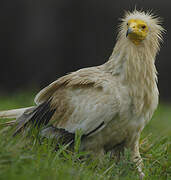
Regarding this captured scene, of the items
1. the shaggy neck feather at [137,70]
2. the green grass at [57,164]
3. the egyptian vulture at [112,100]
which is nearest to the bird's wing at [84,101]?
the egyptian vulture at [112,100]

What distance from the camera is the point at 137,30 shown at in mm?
4512

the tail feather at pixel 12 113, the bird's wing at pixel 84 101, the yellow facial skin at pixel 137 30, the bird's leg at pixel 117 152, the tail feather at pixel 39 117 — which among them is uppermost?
the yellow facial skin at pixel 137 30

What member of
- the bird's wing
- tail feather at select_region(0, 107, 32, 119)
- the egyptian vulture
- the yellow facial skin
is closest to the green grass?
the egyptian vulture

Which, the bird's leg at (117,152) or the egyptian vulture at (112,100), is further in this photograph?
the bird's leg at (117,152)

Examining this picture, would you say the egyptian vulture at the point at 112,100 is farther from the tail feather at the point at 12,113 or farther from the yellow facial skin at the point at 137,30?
the tail feather at the point at 12,113

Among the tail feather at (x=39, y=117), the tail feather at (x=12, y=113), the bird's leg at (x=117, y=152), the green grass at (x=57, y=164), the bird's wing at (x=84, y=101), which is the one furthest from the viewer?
the tail feather at (x=12, y=113)

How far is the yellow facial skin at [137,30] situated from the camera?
4488mm

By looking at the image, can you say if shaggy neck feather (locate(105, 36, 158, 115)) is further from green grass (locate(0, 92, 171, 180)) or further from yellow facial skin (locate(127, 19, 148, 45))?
green grass (locate(0, 92, 171, 180))

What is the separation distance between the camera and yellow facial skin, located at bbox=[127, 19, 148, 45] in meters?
4.49

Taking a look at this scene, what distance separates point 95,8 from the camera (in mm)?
12242

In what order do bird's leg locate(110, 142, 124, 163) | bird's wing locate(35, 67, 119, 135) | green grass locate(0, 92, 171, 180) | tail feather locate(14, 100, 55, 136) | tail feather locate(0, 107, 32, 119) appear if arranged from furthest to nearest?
tail feather locate(0, 107, 32, 119) → bird's leg locate(110, 142, 124, 163) → tail feather locate(14, 100, 55, 136) → bird's wing locate(35, 67, 119, 135) → green grass locate(0, 92, 171, 180)

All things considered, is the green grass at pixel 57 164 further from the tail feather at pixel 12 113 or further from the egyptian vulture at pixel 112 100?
the tail feather at pixel 12 113

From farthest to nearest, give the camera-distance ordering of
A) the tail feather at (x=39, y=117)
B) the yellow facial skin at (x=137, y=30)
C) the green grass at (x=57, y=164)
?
1. the tail feather at (x=39, y=117)
2. the yellow facial skin at (x=137, y=30)
3. the green grass at (x=57, y=164)

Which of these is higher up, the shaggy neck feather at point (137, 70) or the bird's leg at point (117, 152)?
the shaggy neck feather at point (137, 70)
